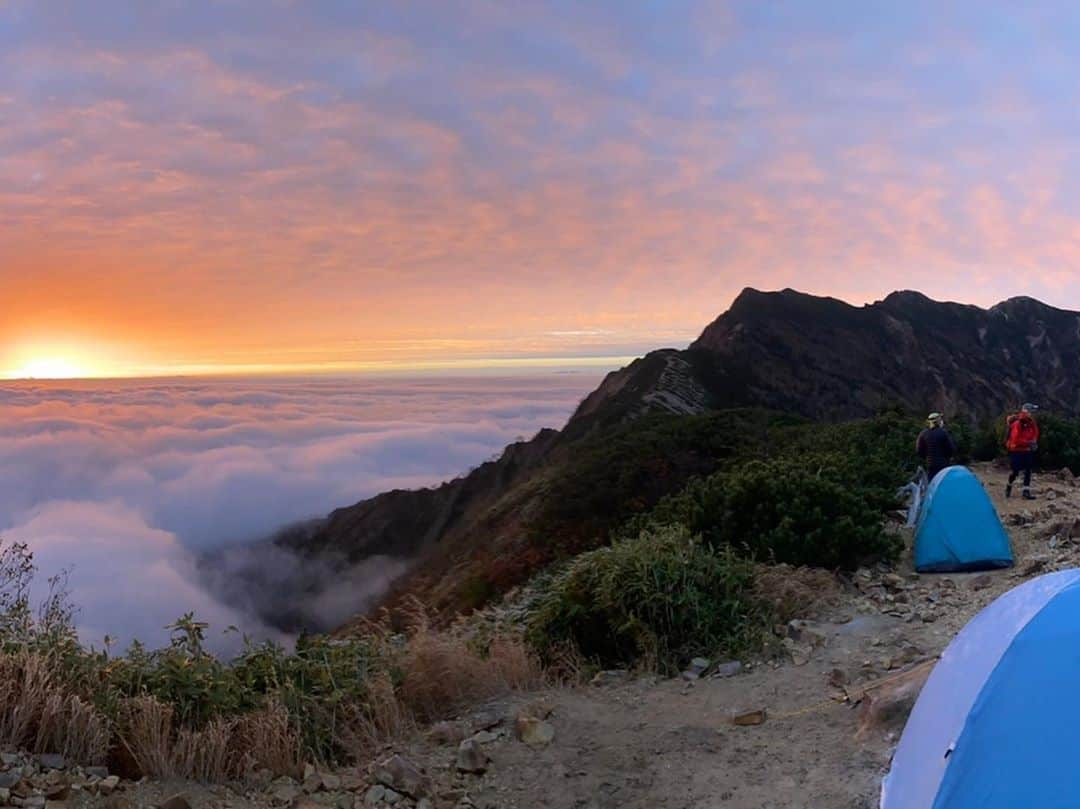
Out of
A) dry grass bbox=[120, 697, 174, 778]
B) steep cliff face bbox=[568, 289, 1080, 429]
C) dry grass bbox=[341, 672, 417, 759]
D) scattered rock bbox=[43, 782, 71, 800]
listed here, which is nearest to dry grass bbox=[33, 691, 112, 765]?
dry grass bbox=[120, 697, 174, 778]

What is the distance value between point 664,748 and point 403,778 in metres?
1.67

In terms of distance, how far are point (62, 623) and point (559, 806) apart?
3.48 m

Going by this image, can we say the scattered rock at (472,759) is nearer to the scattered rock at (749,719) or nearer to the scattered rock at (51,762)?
the scattered rock at (749,719)

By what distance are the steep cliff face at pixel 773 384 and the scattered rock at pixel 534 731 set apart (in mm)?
17932

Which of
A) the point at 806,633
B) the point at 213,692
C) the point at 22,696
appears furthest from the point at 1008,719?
the point at 22,696

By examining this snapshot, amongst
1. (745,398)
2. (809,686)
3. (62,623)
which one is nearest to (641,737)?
(809,686)

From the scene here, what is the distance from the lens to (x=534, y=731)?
562cm

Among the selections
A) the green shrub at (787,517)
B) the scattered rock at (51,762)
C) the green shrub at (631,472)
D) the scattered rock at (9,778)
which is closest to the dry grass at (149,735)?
the scattered rock at (51,762)

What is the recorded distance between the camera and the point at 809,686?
6.24 meters

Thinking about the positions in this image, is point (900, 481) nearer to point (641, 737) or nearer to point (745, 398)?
point (641, 737)

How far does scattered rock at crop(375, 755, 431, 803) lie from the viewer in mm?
4844

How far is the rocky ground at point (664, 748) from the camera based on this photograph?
4.68 meters

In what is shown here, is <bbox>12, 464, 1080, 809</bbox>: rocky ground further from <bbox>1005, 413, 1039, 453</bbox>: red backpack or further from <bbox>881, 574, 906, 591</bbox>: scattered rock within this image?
<bbox>1005, 413, 1039, 453</bbox>: red backpack

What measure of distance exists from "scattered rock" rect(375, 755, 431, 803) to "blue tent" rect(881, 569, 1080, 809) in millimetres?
2439
